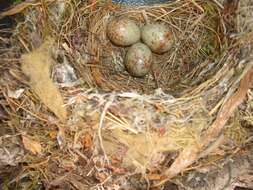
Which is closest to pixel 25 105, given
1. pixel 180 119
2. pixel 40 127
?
pixel 40 127

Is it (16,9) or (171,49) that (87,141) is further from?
(171,49)

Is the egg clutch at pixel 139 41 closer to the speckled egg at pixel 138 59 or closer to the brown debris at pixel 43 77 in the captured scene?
the speckled egg at pixel 138 59

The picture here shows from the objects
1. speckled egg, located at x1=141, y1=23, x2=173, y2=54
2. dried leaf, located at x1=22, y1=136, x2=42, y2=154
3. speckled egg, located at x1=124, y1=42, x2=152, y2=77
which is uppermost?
speckled egg, located at x1=141, y1=23, x2=173, y2=54

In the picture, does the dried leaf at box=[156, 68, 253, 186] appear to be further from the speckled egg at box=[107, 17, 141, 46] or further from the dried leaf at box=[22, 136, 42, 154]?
the speckled egg at box=[107, 17, 141, 46]

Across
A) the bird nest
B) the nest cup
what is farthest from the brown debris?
the nest cup

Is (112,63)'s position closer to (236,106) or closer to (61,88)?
(61,88)

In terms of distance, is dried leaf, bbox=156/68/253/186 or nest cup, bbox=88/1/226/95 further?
nest cup, bbox=88/1/226/95
